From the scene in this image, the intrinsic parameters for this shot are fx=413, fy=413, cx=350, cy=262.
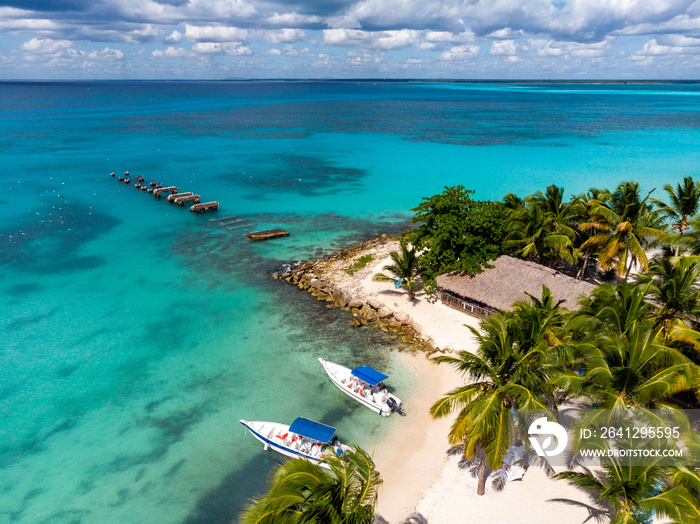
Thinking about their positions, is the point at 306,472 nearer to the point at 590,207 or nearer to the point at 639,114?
the point at 590,207

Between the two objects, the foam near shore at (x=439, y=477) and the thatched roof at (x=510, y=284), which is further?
the thatched roof at (x=510, y=284)

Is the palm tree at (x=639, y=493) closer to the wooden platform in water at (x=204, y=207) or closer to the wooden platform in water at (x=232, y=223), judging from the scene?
the wooden platform in water at (x=232, y=223)

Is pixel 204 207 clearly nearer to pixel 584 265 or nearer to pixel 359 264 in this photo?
pixel 359 264

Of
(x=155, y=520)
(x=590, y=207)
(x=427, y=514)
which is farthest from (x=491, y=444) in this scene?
(x=590, y=207)

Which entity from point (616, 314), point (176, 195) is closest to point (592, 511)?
point (616, 314)

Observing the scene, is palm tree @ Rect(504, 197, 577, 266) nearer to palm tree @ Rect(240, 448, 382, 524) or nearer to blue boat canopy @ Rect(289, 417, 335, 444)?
blue boat canopy @ Rect(289, 417, 335, 444)

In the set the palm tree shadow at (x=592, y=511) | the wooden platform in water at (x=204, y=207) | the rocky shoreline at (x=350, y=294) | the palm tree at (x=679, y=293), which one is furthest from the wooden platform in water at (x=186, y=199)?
the palm tree shadow at (x=592, y=511)
